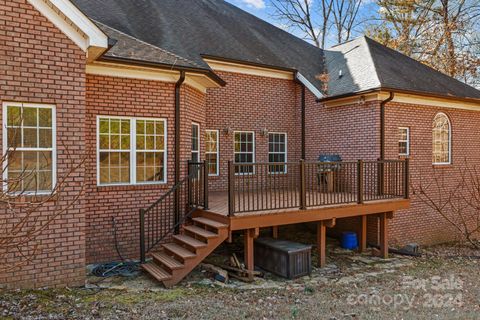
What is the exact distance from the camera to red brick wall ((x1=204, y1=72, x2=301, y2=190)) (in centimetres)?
1086

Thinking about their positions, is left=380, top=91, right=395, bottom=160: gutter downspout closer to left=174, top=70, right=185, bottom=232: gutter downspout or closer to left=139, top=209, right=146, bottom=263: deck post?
left=174, top=70, right=185, bottom=232: gutter downspout

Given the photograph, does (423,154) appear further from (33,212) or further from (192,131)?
(33,212)

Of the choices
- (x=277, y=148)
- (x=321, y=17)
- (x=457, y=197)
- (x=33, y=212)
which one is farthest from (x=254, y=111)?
(x=321, y=17)

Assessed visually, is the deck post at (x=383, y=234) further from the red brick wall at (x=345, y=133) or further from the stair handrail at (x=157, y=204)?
the stair handrail at (x=157, y=204)

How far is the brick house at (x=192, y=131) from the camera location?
5.89 metres

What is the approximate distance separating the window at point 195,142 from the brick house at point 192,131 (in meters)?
0.05

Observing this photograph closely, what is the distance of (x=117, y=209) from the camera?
7.53 meters

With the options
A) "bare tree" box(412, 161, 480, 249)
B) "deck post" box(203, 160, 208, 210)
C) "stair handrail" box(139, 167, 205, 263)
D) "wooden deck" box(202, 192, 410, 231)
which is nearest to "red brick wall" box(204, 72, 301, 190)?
"wooden deck" box(202, 192, 410, 231)

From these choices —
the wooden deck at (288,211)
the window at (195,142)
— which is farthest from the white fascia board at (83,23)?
the wooden deck at (288,211)

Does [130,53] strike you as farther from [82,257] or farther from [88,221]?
[82,257]

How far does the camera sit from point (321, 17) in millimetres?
24578

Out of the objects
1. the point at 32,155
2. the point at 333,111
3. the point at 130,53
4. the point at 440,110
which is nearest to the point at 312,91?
the point at 333,111

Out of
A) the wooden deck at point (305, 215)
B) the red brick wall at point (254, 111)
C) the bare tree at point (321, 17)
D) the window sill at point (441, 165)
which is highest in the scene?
the bare tree at point (321, 17)

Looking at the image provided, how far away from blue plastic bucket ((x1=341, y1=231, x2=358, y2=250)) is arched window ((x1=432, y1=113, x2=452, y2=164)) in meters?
4.11
